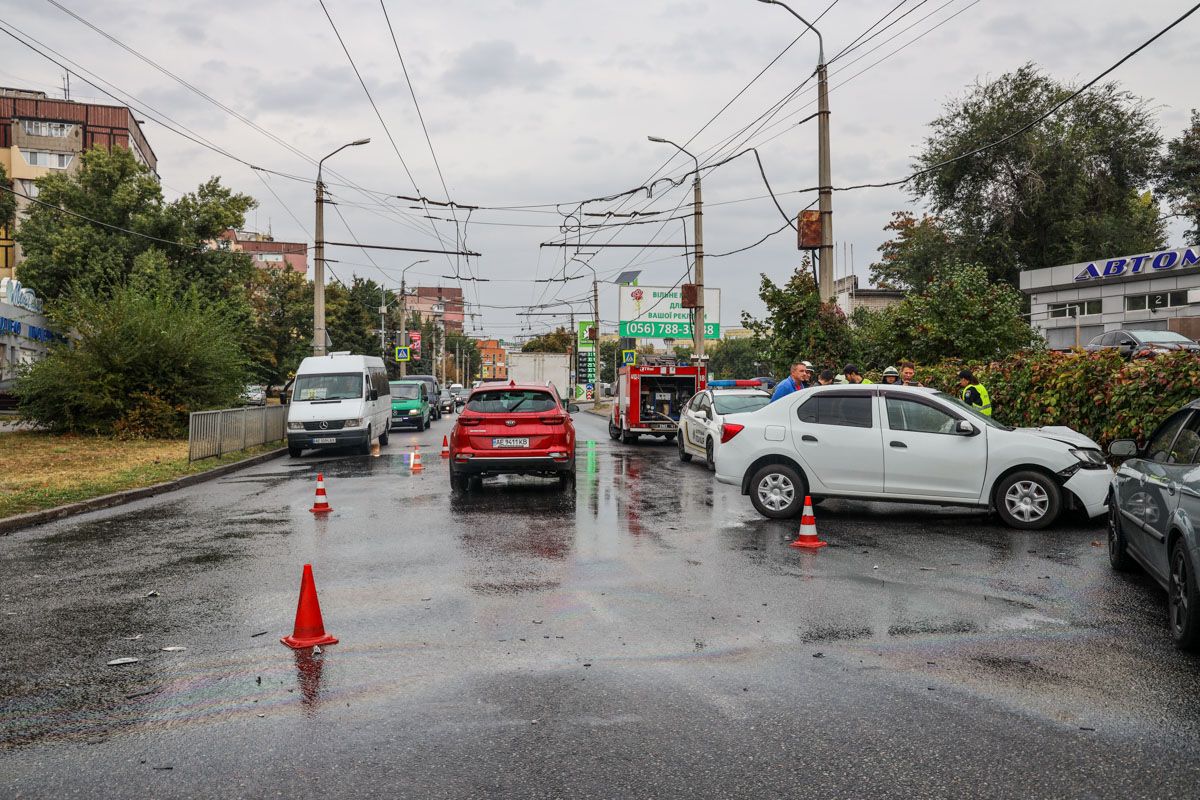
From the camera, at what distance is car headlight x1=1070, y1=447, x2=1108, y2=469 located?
10.3m

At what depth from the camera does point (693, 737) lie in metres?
4.24

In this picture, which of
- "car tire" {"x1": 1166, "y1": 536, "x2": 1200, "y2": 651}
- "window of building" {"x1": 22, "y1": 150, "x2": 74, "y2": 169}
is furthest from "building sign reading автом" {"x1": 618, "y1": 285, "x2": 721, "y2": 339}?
"car tire" {"x1": 1166, "y1": 536, "x2": 1200, "y2": 651}

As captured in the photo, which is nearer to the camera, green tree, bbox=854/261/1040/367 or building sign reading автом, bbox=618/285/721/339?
green tree, bbox=854/261/1040/367

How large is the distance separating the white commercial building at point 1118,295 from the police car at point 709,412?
57.2 ft

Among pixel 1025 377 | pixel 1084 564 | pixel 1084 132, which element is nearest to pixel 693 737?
pixel 1084 564

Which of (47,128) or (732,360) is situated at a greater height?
(47,128)

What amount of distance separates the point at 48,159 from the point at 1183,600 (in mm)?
78580

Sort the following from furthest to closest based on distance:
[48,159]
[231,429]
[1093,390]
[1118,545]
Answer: [48,159]
[231,429]
[1093,390]
[1118,545]

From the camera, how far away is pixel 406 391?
3556 cm

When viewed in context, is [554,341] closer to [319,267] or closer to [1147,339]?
[319,267]

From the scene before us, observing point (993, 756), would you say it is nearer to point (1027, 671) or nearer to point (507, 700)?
point (1027, 671)

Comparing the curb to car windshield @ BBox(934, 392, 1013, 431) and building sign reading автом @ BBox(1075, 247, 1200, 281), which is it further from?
building sign reading автом @ BBox(1075, 247, 1200, 281)

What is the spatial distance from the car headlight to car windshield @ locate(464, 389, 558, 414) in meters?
7.07

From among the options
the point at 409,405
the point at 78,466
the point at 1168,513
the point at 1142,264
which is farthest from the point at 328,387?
the point at 1142,264
